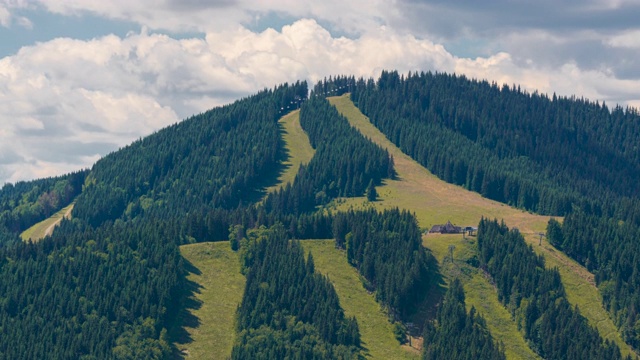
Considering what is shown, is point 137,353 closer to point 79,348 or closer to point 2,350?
point 79,348

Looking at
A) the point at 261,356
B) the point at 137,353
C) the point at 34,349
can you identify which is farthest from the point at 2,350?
the point at 261,356

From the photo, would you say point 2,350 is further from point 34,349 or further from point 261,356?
point 261,356

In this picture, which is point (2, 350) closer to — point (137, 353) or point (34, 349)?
point (34, 349)

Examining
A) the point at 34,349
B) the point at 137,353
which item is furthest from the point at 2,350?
the point at 137,353

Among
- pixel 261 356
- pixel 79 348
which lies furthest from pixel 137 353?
pixel 261 356
